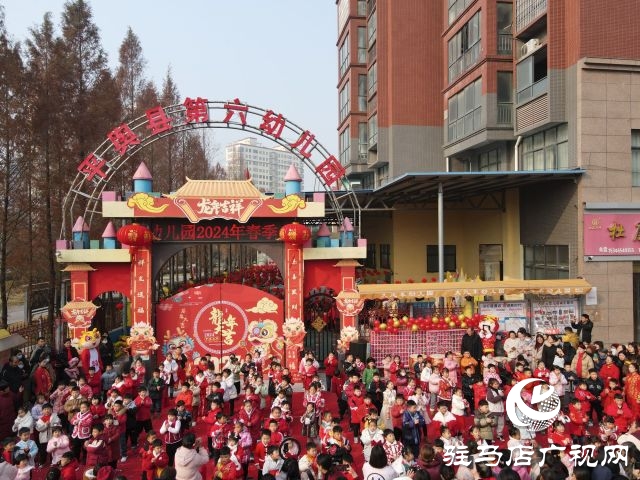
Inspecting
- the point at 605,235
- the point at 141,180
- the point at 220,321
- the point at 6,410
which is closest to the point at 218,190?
the point at 141,180

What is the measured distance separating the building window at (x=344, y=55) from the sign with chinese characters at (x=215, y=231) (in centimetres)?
2417

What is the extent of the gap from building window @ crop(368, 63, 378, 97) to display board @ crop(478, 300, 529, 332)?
18.3m

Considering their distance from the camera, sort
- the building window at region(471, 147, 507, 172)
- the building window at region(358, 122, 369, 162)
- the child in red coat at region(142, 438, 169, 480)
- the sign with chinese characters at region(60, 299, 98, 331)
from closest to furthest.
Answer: the child in red coat at region(142, 438, 169, 480), the sign with chinese characters at region(60, 299, 98, 331), the building window at region(471, 147, 507, 172), the building window at region(358, 122, 369, 162)

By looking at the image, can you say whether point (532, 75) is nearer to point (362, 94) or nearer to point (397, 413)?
point (397, 413)

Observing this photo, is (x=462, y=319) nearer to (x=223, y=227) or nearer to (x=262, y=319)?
(x=262, y=319)

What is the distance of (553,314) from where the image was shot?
638 inches

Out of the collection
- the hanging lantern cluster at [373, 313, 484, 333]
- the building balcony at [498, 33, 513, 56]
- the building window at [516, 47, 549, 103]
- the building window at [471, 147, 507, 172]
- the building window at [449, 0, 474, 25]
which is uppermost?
the building window at [449, 0, 474, 25]

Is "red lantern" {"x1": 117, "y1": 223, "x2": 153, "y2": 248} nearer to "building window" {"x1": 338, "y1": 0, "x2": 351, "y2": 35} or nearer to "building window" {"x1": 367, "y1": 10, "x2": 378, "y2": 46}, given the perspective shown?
"building window" {"x1": 367, "y1": 10, "x2": 378, "y2": 46}

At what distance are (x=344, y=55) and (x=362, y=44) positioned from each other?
268cm

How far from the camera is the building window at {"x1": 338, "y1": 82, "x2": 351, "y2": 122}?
121 ft

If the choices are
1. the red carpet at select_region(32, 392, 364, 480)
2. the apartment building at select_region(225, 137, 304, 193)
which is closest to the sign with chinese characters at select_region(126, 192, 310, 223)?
the red carpet at select_region(32, 392, 364, 480)

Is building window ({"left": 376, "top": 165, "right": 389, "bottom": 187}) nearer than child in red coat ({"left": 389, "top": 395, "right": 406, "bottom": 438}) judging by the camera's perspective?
No

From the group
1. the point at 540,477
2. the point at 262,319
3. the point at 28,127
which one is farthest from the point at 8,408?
the point at 28,127

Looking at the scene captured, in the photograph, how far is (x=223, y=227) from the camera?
15.0m
